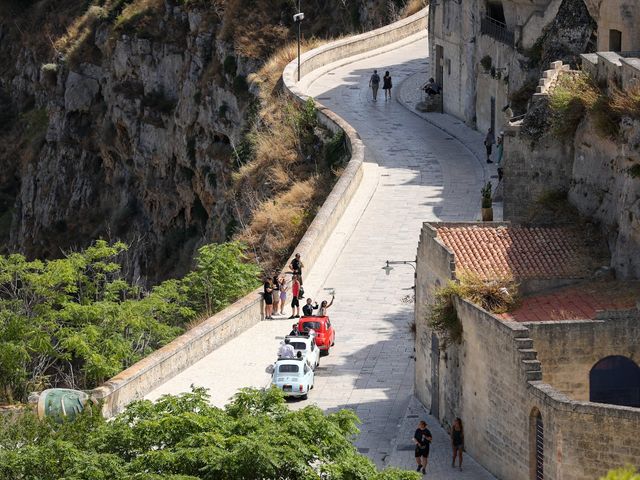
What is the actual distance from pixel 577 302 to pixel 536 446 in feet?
21.3

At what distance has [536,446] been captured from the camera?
31.2 m

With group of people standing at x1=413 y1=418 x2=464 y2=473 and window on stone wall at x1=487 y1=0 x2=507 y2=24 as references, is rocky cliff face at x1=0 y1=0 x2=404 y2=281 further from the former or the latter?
group of people standing at x1=413 y1=418 x2=464 y2=473

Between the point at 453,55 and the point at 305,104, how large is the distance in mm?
6413

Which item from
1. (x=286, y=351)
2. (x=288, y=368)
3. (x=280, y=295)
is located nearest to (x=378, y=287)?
(x=280, y=295)

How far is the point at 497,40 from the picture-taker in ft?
210

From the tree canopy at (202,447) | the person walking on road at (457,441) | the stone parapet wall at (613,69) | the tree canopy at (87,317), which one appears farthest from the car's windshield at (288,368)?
the stone parapet wall at (613,69)

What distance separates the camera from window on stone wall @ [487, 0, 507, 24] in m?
65.4

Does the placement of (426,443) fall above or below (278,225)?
below

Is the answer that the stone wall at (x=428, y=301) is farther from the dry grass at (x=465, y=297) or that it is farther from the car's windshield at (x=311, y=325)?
the car's windshield at (x=311, y=325)

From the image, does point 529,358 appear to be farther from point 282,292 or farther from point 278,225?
point 278,225

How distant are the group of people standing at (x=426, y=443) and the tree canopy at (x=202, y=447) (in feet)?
15.3

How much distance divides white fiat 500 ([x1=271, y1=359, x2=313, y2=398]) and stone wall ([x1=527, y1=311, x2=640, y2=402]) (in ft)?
26.9

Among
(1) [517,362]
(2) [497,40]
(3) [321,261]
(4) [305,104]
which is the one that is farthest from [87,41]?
(1) [517,362]

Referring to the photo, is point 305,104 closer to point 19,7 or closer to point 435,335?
point 435,335
